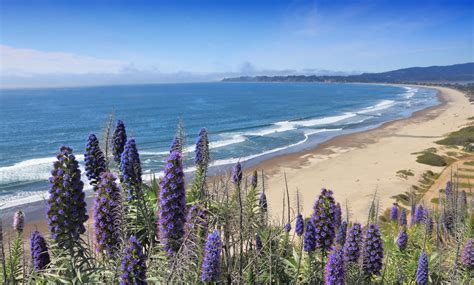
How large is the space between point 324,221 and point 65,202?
4564mm

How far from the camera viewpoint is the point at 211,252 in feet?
16.2

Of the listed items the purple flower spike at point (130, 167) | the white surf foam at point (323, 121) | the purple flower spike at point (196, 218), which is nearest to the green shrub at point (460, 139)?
the white surf foam at point (323, 121)

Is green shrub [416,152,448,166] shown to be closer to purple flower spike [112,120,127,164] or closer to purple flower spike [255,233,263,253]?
purple flower spike [255,233,263,253]

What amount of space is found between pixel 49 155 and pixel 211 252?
59905 millimetres

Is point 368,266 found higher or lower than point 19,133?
higher

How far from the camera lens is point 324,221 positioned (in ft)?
22.8

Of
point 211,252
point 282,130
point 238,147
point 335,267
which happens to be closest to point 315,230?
point 335,267

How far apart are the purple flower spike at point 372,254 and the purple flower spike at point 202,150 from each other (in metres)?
3.86

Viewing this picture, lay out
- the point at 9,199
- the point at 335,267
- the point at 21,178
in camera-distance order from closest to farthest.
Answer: the point at 335,267, the point at 9,199, the point at 21,178

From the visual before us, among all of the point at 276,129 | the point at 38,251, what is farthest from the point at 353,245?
the point at 276,129

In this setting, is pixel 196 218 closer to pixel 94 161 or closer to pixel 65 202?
pixel 65 202

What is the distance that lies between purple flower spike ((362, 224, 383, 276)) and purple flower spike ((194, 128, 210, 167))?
3.86m

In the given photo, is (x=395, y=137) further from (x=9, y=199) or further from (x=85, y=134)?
(x=9, y=199)

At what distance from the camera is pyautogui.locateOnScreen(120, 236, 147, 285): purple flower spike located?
404 cm
